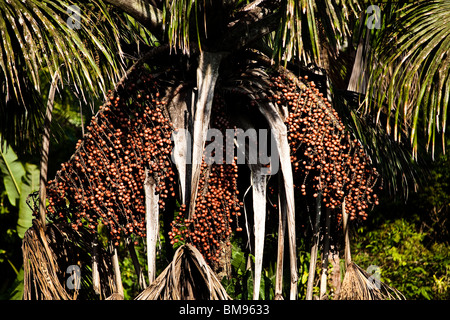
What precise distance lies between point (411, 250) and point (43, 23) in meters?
4.54

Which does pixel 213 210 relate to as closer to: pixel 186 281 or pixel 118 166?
pixel 186 281

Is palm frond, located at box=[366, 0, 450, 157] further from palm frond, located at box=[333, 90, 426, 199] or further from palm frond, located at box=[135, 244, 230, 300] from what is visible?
palm frond, located at box=[135, 244, 230, 300]

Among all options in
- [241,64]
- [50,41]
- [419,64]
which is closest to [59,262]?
[50,41]

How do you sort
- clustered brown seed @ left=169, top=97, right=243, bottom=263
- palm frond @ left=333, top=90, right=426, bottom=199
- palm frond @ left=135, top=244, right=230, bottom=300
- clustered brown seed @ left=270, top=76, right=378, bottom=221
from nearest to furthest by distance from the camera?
1. palm frond @ left=135, top=244, right=230, bottom=300
2. clustered brown seed @ left=169, top=97, right=243, bottom=263
3. clustered brown seed @ left=270, top=76, right=378, bottom=221
4. palm frond @ left=333, top=90, right=426, bottom=199

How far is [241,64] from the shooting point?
3916 millimetres

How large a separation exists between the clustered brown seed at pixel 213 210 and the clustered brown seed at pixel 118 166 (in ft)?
0.77

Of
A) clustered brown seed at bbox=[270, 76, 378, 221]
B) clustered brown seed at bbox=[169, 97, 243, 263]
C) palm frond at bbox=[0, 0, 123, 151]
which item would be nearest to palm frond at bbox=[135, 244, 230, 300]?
clustered brown seed at bbox=[169, 97, 243, 263]

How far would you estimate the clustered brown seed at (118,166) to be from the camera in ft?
11.0

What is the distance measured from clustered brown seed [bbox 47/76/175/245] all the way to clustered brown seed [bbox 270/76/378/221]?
851 millimetres

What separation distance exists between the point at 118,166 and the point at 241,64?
3.99 ft

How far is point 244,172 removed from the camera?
4055 millimetres

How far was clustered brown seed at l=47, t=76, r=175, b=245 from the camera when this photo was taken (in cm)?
334

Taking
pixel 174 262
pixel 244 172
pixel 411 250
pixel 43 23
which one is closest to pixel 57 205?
pixel 174 262

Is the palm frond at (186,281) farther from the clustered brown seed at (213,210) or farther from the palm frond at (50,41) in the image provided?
the palm frond at (50,41)
